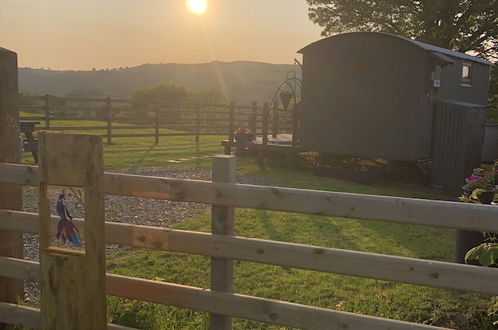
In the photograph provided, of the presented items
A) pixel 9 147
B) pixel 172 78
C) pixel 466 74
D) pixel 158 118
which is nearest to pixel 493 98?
pixel 466 74

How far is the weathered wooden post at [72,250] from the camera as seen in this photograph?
8.57ft

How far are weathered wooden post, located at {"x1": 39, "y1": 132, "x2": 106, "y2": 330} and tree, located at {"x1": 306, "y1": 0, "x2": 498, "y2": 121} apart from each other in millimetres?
22765

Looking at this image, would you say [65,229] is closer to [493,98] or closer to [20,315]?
[20,315]

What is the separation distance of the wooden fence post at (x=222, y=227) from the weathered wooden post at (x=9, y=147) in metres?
1.96

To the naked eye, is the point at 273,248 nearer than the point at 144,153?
Yes

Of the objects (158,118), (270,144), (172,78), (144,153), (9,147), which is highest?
(172,78)

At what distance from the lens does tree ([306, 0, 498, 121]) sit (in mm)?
22734

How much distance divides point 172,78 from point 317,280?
409 feet

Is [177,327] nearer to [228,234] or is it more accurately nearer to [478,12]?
[228,234]

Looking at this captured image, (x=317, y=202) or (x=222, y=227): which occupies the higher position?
(x=317, y=202)

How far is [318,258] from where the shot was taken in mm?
2867

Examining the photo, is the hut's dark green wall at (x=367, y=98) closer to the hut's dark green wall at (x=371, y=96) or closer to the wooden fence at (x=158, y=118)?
the hut's dark green wall at (x=371, y=96)

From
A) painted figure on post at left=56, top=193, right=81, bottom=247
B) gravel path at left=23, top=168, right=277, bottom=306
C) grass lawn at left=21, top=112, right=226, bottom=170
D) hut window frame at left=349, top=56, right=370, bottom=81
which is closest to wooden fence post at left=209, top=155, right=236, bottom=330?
painted figure on post at left=56, top=193, right=81, bottom=247

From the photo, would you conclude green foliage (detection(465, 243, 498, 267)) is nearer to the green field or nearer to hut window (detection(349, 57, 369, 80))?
the green field
